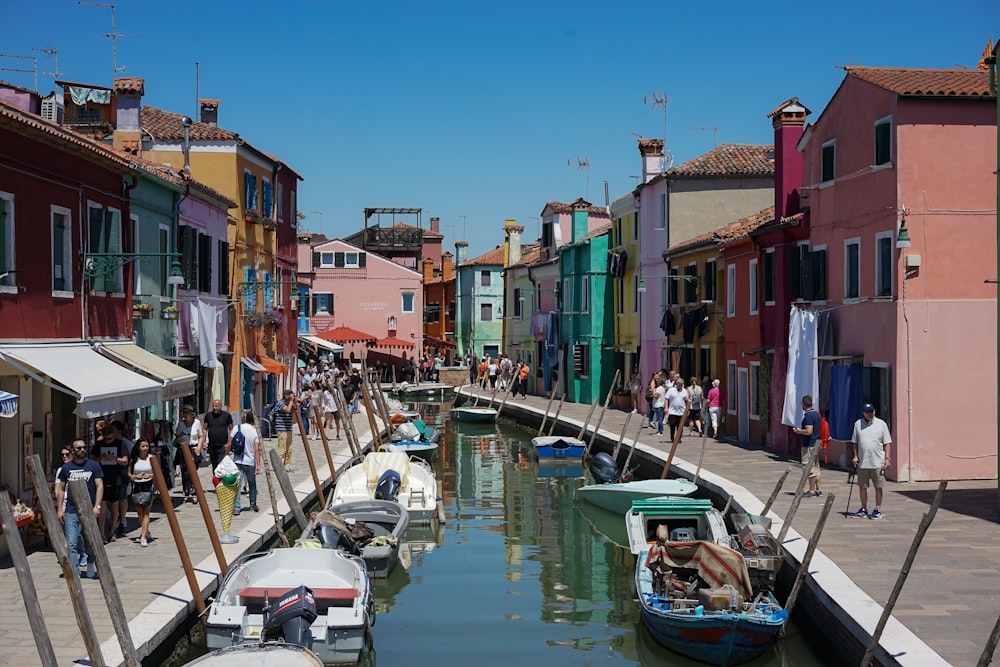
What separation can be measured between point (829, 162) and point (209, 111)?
21.7 meters

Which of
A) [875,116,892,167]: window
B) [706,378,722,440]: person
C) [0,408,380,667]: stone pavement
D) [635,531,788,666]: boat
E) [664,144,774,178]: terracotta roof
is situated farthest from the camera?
[664,144,774,178]: terracotta roof

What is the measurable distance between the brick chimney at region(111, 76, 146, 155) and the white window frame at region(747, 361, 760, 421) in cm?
1652

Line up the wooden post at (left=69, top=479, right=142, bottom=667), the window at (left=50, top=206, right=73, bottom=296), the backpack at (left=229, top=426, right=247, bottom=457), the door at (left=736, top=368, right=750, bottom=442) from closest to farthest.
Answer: the wooden post at (left=69, top=479, right=142, bottom=667) < the window at (left=50, top=206, right=73, bottom=296) < the backpack at (left=229, top=426, right=247, bottom=457) < the door at (left=736, top=368, right=750, bottom=442)

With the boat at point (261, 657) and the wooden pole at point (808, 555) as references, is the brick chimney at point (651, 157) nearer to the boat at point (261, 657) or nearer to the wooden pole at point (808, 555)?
the wooden pole at point (808, 555)

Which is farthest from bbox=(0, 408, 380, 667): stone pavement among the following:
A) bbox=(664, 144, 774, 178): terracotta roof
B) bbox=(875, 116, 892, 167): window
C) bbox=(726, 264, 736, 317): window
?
bbox=(664, 144, 774, 178): terracotta roof

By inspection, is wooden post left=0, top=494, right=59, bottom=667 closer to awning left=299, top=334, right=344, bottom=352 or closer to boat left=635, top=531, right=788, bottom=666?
boat left=635, top=531, right=788, bottom=666

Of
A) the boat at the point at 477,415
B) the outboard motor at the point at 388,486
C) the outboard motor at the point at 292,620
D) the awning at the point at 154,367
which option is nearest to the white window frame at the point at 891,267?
the outboard motor at the point at 388,486

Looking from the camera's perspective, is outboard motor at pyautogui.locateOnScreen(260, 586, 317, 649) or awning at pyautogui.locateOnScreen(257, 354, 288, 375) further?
awning at pyautogui.locateOnScreen(257, 354, 288, 375)

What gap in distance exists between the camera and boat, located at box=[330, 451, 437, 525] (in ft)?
79.2

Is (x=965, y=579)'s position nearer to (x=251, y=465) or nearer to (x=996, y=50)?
(x=996, y=50)

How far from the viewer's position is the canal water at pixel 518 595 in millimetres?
15008

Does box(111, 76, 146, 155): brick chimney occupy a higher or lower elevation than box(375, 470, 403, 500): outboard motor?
higher

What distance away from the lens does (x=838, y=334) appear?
26.6 meters

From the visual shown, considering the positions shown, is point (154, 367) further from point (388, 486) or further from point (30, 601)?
point (30, 601)
